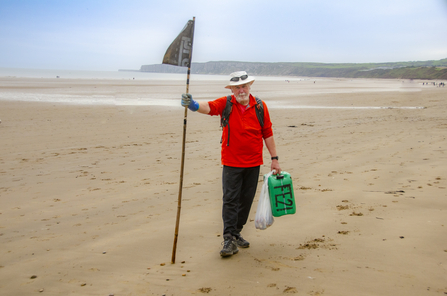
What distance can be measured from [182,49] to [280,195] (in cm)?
187

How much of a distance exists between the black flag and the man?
0.51 meters

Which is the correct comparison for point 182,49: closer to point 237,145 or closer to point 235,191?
point 237,145

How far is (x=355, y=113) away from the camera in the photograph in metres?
16.1

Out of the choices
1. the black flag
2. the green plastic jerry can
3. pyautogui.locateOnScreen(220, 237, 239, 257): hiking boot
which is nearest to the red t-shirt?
the green plastic jerry can

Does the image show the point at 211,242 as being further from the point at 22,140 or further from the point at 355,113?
the point at 355,113

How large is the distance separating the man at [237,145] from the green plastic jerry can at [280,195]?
0.12 meters

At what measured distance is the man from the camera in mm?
3586

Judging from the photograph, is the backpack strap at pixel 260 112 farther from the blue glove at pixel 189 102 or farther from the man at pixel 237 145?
the blue glove at pixel 189 102

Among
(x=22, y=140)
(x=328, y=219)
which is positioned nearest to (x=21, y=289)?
(x=328, y=219)

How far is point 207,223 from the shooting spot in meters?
4.58

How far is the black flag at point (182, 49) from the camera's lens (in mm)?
3617

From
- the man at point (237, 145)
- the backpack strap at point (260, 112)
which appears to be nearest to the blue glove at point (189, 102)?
the man at point (237, 145)

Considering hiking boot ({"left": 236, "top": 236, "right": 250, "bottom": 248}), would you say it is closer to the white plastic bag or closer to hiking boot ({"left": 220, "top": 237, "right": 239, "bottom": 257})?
hiking boot ({"left": 220, "top": 237, "right": 239, "bottom": 257})

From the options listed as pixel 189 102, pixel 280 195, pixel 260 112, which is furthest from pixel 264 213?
pixel 189 102
